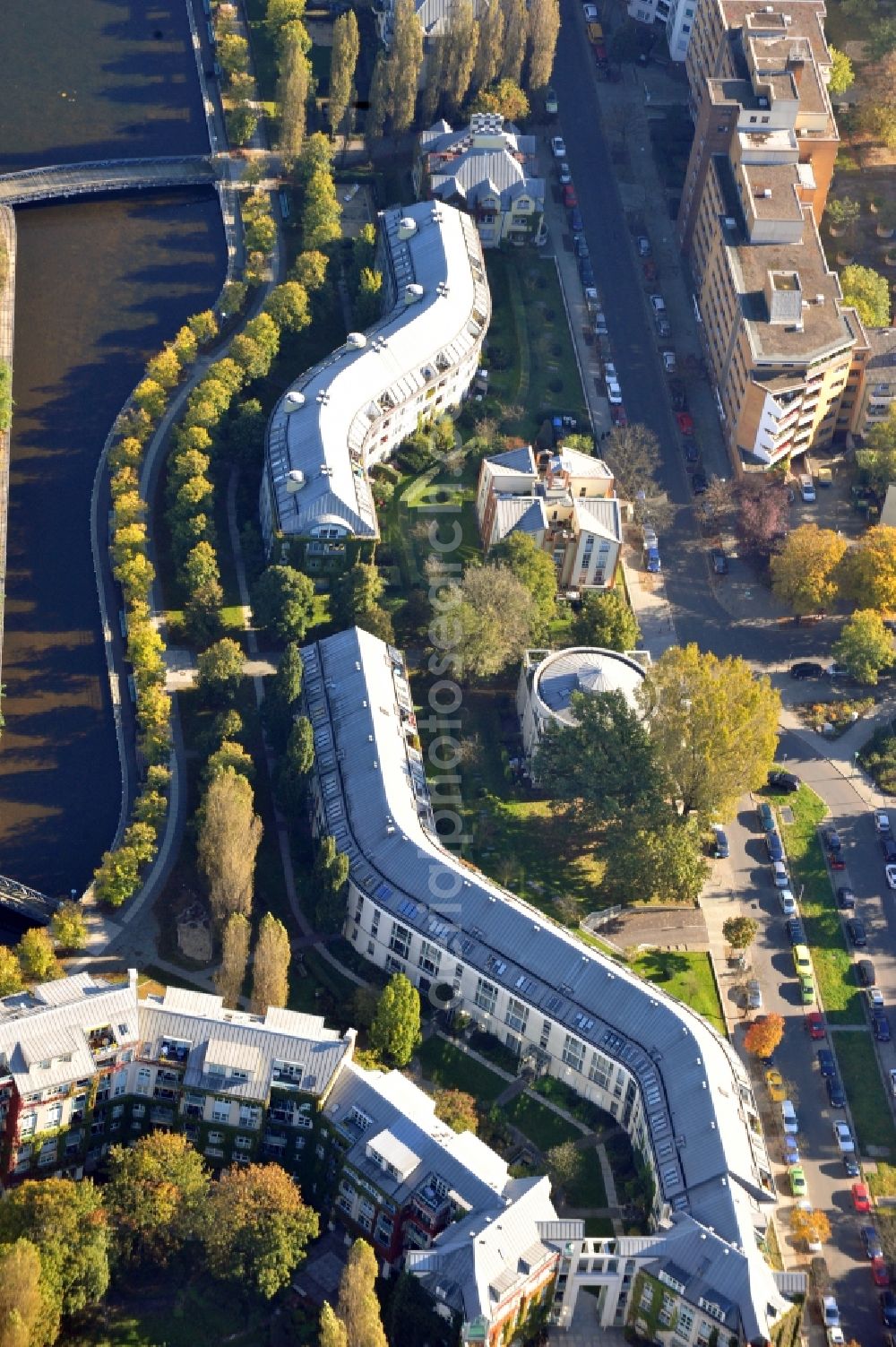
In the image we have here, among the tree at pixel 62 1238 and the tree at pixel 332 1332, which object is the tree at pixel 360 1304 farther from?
the tree at pixel 62 1238

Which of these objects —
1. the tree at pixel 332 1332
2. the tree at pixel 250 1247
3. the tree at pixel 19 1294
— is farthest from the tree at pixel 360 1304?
the tree at pixel 19 1294

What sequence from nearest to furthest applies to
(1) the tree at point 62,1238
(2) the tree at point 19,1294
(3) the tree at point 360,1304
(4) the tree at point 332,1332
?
(2) the tree at point 19,1294 < (4) the tree at point 332,1332 < (3) the tree at point 360,1304 < (1) the tree at point 62,1238

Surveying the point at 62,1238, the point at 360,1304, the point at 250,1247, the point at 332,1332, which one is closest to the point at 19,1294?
the point at 62,1238

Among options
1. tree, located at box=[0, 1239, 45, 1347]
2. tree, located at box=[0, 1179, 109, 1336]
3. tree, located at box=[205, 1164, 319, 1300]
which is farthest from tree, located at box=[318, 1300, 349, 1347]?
tree, located at box=[0, 1239, 45, 1347]

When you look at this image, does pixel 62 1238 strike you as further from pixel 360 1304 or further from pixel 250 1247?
pixel 360 1304

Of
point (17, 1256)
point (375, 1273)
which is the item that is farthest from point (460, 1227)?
point (17, 1256)

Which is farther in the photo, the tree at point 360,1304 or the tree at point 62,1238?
the tree at point 62,1238

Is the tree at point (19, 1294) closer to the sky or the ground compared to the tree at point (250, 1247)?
closer to the sky
